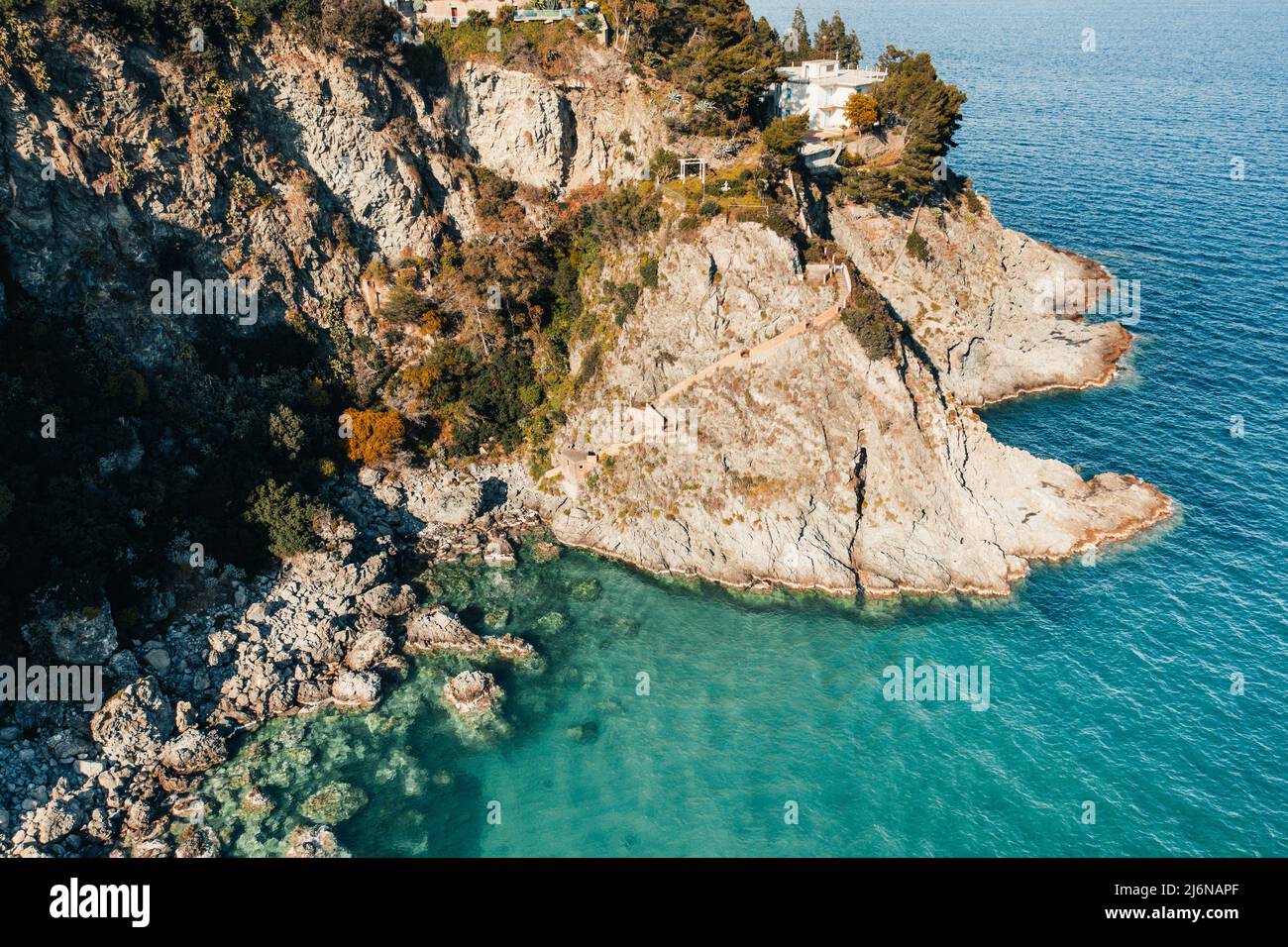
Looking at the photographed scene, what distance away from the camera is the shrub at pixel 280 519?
51.5m

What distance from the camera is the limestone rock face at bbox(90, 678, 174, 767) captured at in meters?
40.7

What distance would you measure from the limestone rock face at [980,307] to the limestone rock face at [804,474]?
14518mm

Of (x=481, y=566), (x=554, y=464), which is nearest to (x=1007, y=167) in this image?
(x=554, y=464)

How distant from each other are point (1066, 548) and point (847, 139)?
43.5 m

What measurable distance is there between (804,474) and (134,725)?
42.7 m

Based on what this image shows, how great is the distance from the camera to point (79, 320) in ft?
162

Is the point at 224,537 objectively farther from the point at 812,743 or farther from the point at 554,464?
the point at 812,743

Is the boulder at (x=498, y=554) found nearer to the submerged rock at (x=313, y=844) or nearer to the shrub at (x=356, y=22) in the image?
the submerged rock at (x=313, y=844)

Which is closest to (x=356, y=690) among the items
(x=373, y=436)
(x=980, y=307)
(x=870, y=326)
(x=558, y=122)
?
(x=373, y=436)

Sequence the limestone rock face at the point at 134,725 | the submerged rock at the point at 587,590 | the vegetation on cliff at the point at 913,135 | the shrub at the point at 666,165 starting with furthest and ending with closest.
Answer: the vegetation on cliff at the point at 913,135 → the shrub at the point at 666,165 → the submerged rock at the point at 587,590 → the limestone rock face at the point at 134,725

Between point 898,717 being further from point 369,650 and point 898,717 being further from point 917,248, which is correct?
point 917,248

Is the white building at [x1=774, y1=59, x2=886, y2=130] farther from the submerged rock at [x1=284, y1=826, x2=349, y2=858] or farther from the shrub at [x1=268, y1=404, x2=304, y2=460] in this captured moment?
the submerged rock at [x1=284, y1=826, x2=349, y2=858]

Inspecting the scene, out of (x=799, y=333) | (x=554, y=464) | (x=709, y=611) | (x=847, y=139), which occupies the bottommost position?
(x=709, y=611)

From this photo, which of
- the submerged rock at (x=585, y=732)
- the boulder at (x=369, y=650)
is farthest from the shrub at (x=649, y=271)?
the submerged rock at (x=585, y=732)
